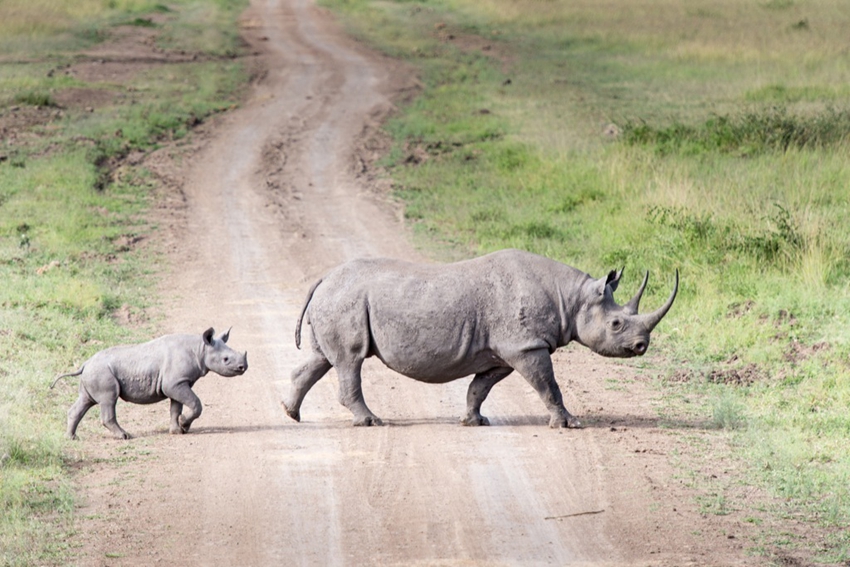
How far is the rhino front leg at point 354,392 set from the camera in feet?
30.7

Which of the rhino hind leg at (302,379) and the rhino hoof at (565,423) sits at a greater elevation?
the rhino hind leg at (302,379)

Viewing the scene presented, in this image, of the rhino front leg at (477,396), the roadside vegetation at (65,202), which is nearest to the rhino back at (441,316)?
the rhino front leg at (477,396)

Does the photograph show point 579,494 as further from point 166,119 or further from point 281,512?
point 166,119

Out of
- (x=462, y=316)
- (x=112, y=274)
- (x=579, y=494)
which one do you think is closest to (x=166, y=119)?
(x=112, y=274)

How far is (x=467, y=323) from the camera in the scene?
30.2 feet

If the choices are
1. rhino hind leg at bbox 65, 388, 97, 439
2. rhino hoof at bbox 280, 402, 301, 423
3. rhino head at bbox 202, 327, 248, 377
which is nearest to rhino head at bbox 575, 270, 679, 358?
rhino hoof at bbox 280, 402, 301, 423

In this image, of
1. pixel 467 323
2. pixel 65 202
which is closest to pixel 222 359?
pixel 467 323

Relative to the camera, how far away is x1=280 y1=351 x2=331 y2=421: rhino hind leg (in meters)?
9.49

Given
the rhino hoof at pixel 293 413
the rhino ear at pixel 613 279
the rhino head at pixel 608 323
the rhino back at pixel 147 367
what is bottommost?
the rhino hoof at pixel 293 413

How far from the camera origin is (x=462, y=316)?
923 centimetres

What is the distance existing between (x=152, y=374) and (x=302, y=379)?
1.13 meters

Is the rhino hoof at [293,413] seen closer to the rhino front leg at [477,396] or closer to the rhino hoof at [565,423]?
the rhino front leg at [477,396]

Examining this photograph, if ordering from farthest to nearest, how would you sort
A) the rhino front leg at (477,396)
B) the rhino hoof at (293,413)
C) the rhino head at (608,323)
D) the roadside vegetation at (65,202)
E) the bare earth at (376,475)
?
the rhino hoof at (293,413), the rhino front leg at (477,396), the rhino head at (608,323), the roadside vegetation at (65,202), the bare earth at (376,475)

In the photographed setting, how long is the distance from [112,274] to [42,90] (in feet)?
44.0
